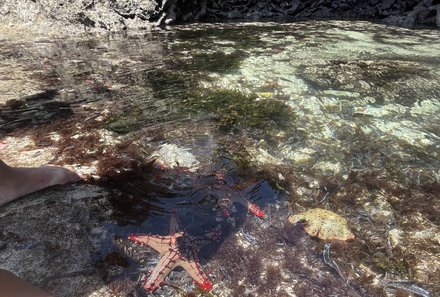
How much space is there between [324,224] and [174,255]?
1.25 m

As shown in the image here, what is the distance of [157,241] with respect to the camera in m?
2.51

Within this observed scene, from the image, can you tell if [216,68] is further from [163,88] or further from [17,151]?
[17,151]

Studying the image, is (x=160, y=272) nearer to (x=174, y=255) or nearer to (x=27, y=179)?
(x=174, y=255)

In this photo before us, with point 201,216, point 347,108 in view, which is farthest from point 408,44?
point 201,216

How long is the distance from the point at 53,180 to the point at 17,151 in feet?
3.01

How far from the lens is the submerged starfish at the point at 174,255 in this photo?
2.34 meters

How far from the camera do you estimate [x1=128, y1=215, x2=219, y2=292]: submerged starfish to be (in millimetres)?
2340

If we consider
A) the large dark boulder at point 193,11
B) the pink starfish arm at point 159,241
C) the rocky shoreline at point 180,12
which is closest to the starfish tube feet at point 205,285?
the pink starfish arm at point 159,241

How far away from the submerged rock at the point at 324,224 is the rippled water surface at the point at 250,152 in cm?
8

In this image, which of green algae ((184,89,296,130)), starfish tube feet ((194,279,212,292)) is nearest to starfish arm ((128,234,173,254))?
starfish tube feet ((194,279,212,292))

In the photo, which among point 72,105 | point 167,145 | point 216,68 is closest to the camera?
point 167,145

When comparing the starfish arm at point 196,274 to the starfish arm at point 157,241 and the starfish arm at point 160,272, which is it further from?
the starfish arm at point 157,241

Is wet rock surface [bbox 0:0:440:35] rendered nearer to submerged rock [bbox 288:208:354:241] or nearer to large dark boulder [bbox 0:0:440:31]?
large dark boulder [bbox 0:0:440:31]

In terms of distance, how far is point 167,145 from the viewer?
13.4ft
